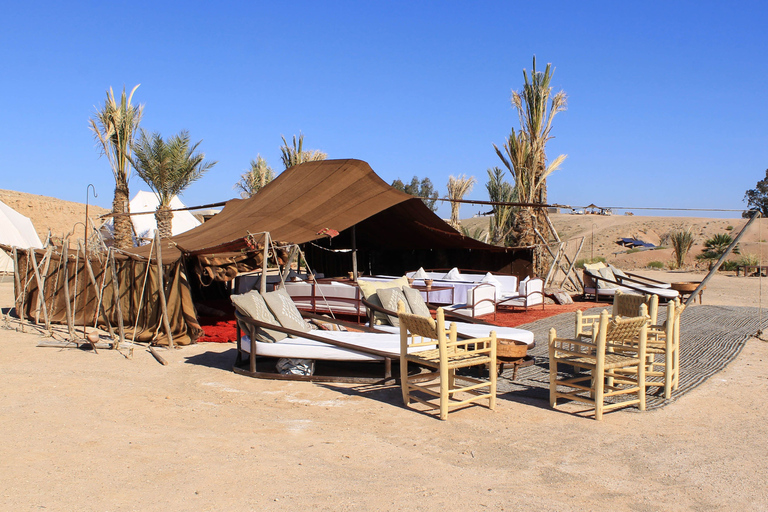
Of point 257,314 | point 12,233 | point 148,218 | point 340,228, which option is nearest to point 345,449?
point 257,314

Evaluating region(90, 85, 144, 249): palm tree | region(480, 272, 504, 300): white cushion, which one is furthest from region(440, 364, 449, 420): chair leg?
region(90, 85, 144, 249): palm tree

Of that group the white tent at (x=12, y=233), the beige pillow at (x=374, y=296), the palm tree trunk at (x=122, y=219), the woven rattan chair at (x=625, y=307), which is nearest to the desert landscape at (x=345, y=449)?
the woven rattan chair at (x=625, y=307)

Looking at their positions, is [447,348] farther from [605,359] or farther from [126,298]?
[126,298]

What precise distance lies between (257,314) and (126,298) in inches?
143

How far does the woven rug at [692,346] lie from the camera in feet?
17.0

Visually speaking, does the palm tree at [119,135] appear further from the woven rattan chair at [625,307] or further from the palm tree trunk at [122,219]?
the woven rattan chair at [625,307]

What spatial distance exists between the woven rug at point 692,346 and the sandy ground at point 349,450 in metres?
0.25

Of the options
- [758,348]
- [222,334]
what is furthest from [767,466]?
[222,334]

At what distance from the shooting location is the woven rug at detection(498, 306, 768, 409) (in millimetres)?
5188

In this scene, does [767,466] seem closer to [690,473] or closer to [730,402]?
[690,473]

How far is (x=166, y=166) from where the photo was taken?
19062 millimetres

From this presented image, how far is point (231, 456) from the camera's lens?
3510mm

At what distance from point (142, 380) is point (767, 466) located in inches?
194

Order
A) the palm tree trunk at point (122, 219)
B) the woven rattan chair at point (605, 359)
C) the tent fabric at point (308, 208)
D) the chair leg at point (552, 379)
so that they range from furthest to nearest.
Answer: the palm tree trunk at point (122, 219) < the tent fabric at point (308, 208) < the chair leg at point (552, 379) < the woven rattan chair at point (605, 359)
